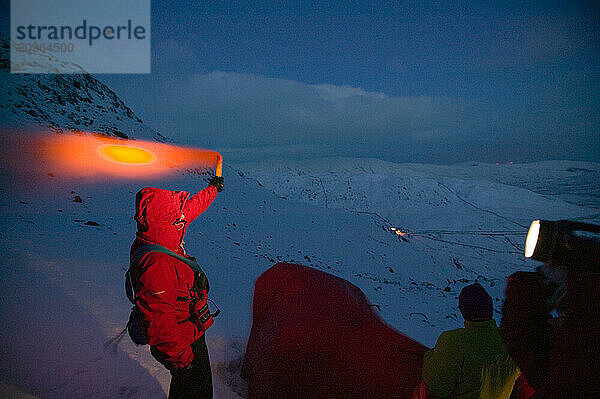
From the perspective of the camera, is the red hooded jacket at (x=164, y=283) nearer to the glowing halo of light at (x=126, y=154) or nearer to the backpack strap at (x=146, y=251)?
the backpack strap at (x=146, y=251)

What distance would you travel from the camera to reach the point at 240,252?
30.8 ft

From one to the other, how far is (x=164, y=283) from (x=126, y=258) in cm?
438

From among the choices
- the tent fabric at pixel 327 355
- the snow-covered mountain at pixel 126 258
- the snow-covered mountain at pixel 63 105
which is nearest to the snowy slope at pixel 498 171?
the snow-covered mountain at pixel 126 258

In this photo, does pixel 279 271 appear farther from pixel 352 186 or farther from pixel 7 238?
pixel 352 186

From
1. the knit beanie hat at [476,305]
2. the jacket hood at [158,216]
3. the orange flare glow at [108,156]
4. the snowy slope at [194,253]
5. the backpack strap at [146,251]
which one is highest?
the orange flare glow at [108,156]

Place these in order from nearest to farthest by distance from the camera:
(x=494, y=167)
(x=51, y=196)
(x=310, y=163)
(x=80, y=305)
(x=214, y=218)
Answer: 1. (x=80, y=305)
2. (x=51, y=196)
3. (x=214, y=218)
4. (x=310, y=163)
5. (x=494, y=167)

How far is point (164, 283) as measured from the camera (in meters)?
2.15

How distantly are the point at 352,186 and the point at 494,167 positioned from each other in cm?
4365

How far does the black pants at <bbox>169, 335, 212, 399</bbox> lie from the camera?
7.91 feet

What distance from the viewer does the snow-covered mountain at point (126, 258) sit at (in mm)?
3006

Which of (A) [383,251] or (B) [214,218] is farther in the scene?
(A) [383,251]

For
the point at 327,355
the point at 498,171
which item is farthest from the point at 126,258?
the point at 498,171

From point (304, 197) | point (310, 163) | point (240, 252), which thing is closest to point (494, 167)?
point (310, 163)

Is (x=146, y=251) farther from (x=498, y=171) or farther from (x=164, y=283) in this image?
(x=498, y=171)
